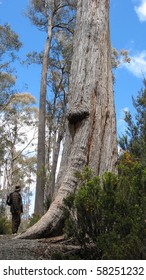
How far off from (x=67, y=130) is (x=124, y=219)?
2500mm

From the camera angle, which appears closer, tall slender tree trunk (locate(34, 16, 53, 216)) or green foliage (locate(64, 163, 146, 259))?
green foliage (locate(64, 163, 146, 259))

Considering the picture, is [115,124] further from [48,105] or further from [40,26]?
[48,105]

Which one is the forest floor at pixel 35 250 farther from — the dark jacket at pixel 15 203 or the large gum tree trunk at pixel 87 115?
the dark jacket at pixel 15 203

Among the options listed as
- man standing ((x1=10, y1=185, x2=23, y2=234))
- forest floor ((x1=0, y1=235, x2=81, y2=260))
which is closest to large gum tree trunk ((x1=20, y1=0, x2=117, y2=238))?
forest floor ((x1=0, y1=235, x2=81, y2=260))

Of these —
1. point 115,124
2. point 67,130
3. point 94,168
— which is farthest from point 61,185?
point 115,124

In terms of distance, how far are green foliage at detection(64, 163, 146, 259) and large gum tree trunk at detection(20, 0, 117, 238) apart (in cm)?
104

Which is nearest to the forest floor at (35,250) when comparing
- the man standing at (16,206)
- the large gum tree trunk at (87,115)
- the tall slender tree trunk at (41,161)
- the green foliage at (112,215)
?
the green foliage at (112,215)

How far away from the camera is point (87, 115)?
530 cm

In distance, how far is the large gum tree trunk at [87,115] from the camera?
4838mm

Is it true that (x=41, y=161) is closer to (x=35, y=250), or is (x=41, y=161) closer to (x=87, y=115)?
(x=87, y=115)

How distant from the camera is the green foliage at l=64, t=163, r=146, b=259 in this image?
295 cm

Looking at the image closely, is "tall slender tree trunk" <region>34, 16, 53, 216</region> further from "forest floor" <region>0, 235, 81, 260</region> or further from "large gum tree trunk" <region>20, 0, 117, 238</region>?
"forest floor" <region>0, 235, 81, 260</region>

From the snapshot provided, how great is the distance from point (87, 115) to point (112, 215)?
7.07 feet

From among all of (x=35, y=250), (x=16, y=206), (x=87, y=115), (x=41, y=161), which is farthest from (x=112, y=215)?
(x=41, y=161)
